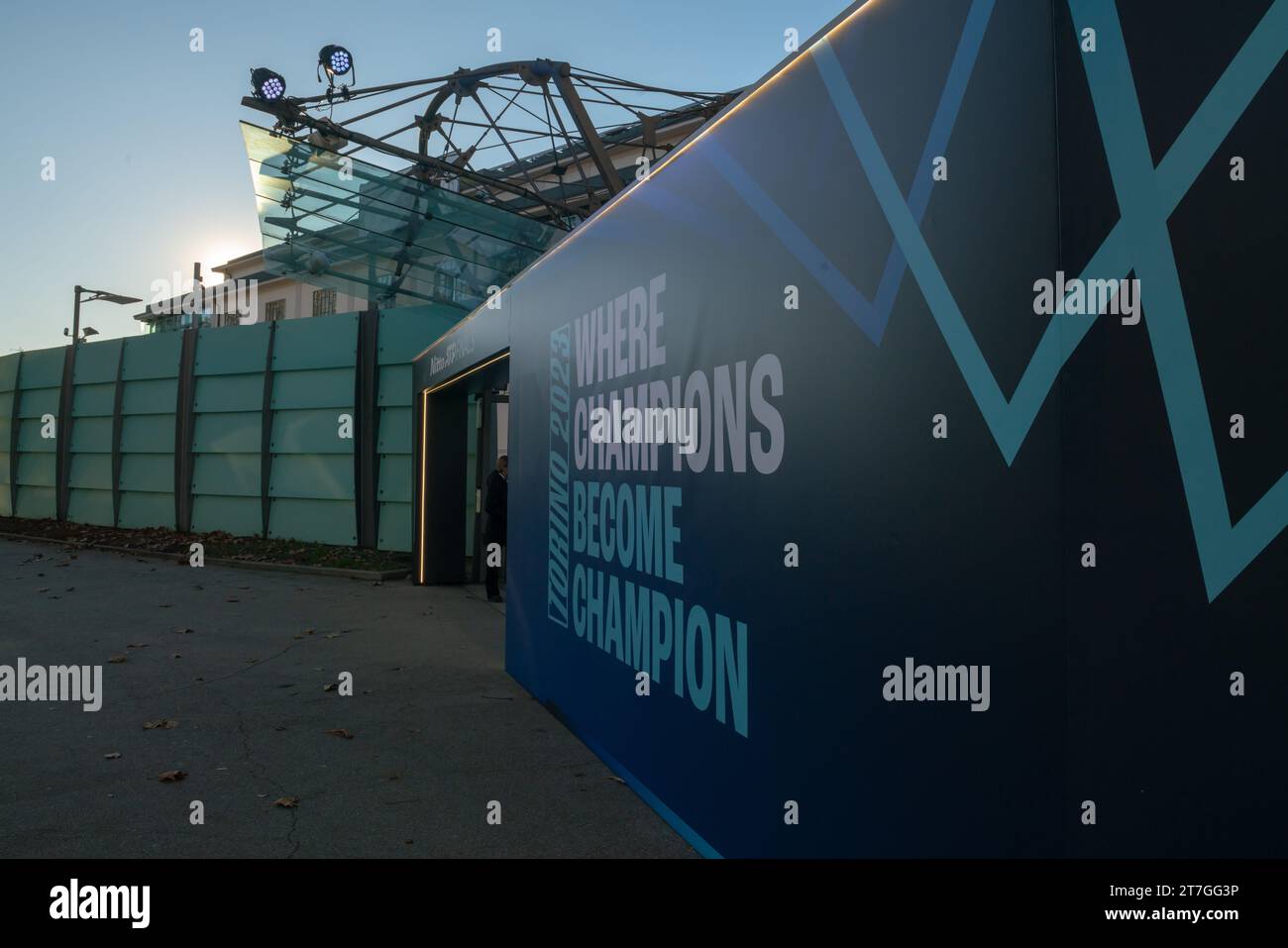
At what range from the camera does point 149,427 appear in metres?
18.3

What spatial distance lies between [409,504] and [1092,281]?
12796 millimetres

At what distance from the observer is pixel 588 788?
488 centimetres

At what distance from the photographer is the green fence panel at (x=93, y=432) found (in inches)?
757

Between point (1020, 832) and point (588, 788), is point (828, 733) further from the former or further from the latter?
point (588, 788)

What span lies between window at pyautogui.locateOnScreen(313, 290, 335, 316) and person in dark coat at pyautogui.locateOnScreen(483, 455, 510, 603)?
55.1ft

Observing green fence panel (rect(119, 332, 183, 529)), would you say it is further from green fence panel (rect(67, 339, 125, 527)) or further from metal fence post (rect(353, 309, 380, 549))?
metal fence post (rect(353, 309, 380, 549))

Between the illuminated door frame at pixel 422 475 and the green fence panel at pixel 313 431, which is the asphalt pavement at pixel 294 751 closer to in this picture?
the illuminated door frame at pixel 422 475

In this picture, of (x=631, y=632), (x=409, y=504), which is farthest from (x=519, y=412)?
(x=409, y=504)

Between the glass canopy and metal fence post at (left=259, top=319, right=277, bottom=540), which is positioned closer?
the glass canopy

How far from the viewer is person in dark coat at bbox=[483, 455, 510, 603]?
1134 cm

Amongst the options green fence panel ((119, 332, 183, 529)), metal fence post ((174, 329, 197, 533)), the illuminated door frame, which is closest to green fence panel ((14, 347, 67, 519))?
green fence panel ((119, 332, 183, 529))

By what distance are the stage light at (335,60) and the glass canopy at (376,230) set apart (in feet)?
6.87

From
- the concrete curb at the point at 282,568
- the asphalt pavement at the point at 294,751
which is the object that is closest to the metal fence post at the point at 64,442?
the concrete curb at the point at 282,568

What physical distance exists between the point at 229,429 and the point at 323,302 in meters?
11.6
